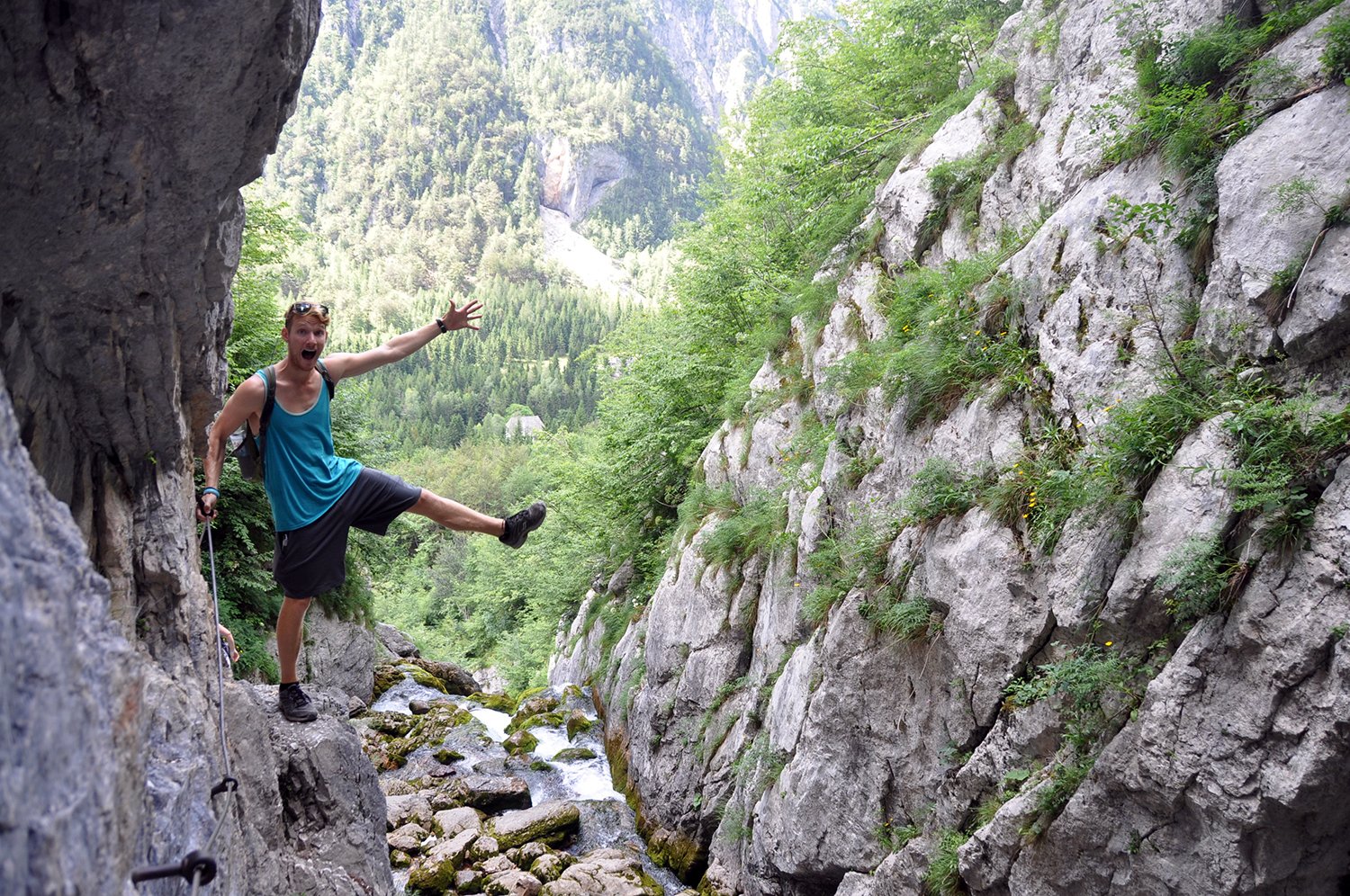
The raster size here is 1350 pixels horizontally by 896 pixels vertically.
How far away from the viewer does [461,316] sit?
18.4 ft

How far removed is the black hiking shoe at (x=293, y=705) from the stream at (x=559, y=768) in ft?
14.1

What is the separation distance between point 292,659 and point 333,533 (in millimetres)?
1127

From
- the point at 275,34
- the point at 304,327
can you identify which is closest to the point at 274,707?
the point at 304,327

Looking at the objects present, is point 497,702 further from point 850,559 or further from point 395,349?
point 395,349

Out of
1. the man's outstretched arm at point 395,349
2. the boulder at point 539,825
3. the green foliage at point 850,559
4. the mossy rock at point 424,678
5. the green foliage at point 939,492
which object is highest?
the man's outstretched arm at point 395,349

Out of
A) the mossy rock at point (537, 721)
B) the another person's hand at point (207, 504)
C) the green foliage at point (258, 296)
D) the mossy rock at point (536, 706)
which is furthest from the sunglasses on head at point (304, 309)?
the mossy rock at point (536, 706)

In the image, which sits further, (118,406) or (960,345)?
(960,345)

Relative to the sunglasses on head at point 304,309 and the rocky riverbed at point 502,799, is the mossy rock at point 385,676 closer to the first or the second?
the rocky riverbed at point 502,799

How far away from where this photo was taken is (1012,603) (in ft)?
19.5

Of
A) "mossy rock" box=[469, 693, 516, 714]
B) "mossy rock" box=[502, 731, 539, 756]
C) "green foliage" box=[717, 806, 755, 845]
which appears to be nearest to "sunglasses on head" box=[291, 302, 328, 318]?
"green foliage" box=[717, 806, 755, 845]

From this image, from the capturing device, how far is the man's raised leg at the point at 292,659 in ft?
17.7

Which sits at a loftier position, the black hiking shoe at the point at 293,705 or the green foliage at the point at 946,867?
the black hiking shoe at the point at 293,705

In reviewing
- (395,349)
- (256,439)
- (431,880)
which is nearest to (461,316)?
(395,349)

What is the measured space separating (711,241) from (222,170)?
1602 centimetres
